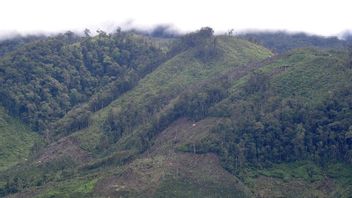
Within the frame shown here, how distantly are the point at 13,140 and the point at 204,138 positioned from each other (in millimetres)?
65491

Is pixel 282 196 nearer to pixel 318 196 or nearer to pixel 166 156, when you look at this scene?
pixel 318 196

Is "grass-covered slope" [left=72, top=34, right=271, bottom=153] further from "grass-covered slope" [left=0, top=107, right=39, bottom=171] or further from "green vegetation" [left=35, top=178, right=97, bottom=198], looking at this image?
"green vegetation" [left=35, top=178, right=97, bottom=198]

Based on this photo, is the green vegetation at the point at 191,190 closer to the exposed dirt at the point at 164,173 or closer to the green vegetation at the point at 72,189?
the exposed dirt at the point at 164,173

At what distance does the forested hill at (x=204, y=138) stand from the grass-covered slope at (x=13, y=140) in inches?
13.0

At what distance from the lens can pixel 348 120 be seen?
132 metres

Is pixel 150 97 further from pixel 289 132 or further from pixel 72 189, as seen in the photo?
pixel 72 189

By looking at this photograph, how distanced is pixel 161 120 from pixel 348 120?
4846 cm

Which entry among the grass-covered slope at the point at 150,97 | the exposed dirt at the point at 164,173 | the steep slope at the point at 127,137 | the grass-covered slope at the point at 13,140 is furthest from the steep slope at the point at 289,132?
the grass-covered slope at the point at 13,140

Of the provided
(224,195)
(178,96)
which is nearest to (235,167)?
(224,195)

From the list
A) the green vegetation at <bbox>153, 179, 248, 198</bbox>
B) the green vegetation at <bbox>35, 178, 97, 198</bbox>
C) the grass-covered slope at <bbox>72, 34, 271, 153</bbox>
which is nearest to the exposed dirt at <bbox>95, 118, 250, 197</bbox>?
the green vegetation at <bbox>153, 179, 248, 198</bbox>

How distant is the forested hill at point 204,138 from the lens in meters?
126

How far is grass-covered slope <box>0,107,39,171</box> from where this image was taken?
166625 millimetres

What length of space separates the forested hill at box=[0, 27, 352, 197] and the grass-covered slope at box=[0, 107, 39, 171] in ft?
1.08

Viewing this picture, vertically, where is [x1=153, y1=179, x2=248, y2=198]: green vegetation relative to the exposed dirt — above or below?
below
